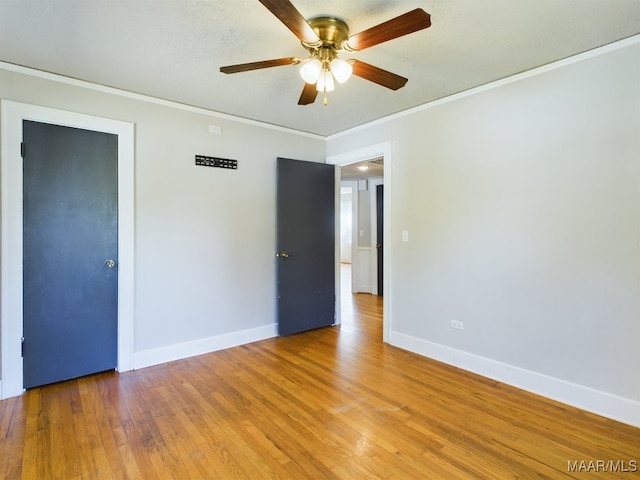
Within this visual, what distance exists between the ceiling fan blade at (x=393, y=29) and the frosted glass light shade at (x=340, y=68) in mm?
91

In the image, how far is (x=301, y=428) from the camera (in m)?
2.15

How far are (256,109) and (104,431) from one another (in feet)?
10.00

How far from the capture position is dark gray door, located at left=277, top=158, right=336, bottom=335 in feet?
13.0

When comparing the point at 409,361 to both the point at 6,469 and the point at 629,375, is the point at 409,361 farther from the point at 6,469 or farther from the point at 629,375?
the point at 6,469

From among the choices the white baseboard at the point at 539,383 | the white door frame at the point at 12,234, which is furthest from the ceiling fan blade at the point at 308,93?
the white baseboard at the point at 539,383

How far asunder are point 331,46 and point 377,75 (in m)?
0.35

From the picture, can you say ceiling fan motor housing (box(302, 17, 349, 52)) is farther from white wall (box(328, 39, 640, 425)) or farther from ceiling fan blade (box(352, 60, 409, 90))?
white wall (box(328, 39, 640, 425))

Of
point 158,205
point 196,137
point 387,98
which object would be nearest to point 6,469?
point 158,205

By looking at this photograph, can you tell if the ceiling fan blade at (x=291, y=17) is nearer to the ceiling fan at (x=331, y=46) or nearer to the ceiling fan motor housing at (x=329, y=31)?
the ceiling fan at (x=331, y=46)

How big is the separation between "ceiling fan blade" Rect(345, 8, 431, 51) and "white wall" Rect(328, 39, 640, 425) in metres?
1.58

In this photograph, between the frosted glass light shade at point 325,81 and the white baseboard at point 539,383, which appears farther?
the white baseboard at point 539,383

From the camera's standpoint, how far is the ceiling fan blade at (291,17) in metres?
1.45

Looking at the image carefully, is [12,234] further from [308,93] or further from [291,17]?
[291,17]

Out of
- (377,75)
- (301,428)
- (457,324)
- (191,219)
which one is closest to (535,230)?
(457,324)
